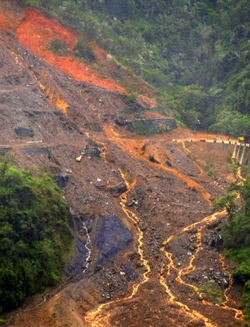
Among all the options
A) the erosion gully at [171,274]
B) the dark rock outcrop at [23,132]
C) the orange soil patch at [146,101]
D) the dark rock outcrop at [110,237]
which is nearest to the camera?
the erosion gully at [171,274]

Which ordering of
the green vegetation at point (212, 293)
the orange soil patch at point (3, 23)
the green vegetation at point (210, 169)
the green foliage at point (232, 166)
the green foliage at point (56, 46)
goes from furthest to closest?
the green foliage at point (56, 46)
the orange soil patch at point (3, 23)
the green vegetation at point (210, 169)
the green foliage at point (232, 166)
the green vegetation at point (212, 293)

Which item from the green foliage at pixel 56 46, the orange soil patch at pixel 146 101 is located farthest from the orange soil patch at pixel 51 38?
the orange soil patch at pixel 146 101

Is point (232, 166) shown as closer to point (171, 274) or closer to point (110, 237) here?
point (110, 237)

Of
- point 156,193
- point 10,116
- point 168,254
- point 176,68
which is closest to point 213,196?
point 156,193

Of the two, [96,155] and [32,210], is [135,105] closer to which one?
[96,155]

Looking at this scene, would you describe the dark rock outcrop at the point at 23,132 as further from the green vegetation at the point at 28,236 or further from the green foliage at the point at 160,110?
the green foliage at the point at 160,110
